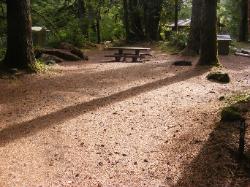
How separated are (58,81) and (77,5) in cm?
1982

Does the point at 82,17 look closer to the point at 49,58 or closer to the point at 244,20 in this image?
the point at 49,58

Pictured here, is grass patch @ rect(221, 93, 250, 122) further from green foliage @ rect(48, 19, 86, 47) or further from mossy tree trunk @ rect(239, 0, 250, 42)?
mossy tree trunk @ rect(239, 0, 250, 42)

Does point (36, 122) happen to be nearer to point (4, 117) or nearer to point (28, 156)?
point (4, 117)

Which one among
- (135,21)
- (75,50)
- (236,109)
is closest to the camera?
(236,109)

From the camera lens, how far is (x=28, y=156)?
6.81m

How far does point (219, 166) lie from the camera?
617cm

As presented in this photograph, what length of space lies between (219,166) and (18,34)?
907 centimetres

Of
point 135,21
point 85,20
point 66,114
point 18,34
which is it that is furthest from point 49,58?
point 135,21

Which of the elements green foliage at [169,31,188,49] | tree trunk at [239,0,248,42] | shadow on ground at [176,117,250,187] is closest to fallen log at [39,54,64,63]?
green foliage at [169,31,188,49]

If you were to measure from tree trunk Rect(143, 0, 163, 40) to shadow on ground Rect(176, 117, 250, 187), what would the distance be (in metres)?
24.1

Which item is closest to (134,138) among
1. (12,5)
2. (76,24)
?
(12,5)

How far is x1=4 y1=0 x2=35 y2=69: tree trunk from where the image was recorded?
13258 millimetres

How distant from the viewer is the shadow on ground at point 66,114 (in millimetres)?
7926

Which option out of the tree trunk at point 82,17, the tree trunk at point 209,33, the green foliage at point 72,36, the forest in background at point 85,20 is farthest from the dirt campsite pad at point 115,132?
the tree trunk at point 82,17
